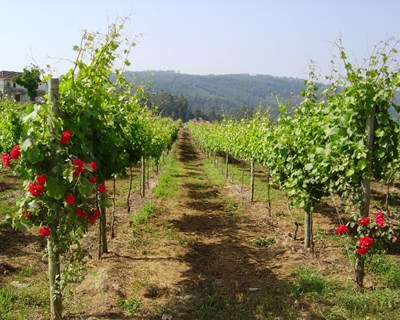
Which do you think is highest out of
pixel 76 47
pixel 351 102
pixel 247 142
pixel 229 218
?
pixel 76 47

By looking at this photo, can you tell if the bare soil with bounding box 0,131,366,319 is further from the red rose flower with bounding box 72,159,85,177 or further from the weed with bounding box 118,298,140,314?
the red rose flower with bounding box 72,159,85,177

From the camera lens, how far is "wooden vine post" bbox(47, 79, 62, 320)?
4.42 meters

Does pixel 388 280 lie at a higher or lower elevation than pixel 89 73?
lower

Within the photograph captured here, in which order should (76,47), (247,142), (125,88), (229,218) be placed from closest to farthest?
(76,47)
(125,88)
(229,218)
(247,142)

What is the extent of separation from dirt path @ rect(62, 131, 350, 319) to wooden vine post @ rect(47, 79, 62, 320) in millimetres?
516

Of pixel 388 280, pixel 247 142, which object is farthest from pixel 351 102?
pixel 247 142

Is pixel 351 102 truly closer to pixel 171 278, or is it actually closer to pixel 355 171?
pixel 355 171

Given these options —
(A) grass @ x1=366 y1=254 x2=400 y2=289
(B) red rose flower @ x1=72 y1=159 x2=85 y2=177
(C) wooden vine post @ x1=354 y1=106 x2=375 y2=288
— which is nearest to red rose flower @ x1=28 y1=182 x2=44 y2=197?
(B) red rose flower @ x1=72 y1=159 x2=85 y2=177

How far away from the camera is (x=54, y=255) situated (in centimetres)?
466

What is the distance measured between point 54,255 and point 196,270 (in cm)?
311

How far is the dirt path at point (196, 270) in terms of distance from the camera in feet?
17.9

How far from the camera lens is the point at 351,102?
544 centimetres

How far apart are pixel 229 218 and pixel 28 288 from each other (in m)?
6.32

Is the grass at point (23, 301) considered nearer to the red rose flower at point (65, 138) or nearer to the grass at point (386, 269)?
the red rose flower at point (65, 138)
